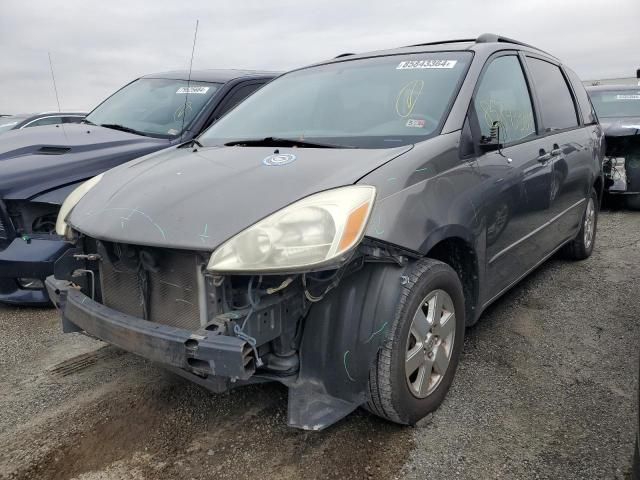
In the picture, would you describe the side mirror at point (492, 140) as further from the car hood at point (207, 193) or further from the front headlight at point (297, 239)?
the front headlight at point (297, 239)

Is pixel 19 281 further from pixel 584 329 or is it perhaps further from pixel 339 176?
pixel 584 329

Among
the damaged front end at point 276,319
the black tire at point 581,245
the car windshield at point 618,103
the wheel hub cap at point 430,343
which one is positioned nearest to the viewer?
the damaged front end at point 276,319

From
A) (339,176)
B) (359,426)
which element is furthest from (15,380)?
(339,176)

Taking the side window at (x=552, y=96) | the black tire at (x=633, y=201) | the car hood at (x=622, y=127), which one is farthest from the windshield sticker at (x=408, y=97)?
the black tire at (x=633, y=201)

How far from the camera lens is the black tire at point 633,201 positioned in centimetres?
707

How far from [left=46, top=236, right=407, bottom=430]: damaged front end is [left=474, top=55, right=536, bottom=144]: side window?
1.25 m

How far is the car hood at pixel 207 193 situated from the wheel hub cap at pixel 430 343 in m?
0.68

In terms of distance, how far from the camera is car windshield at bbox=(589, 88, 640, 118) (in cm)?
787

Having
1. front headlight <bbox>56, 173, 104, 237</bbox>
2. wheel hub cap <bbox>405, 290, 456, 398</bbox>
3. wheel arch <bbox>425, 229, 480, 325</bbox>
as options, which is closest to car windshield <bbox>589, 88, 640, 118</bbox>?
wheel arch <bbox>425, 229, 480, 325</bbox>

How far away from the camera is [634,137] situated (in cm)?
671

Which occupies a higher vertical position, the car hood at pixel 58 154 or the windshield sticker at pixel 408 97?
the windshield sticker at pixel 408 97

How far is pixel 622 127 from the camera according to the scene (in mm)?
6793

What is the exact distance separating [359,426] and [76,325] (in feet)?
4.43

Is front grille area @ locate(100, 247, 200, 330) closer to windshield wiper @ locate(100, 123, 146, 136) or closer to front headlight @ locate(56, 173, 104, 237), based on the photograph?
front headlight @ locate(56, 173, 104, 237)
